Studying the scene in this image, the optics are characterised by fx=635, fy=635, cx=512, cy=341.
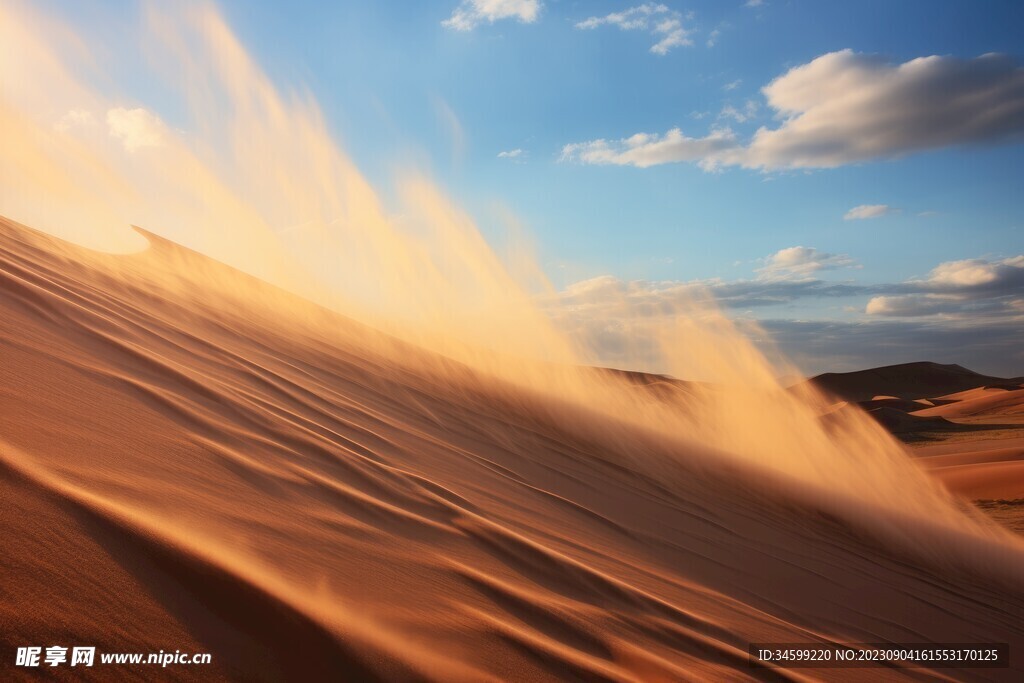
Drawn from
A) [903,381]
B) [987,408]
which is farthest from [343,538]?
[903,381]

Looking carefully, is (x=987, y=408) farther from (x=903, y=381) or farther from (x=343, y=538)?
(x=343, y=538)

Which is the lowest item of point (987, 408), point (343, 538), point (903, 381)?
point (343, 538)

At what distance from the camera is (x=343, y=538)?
269 centimetres

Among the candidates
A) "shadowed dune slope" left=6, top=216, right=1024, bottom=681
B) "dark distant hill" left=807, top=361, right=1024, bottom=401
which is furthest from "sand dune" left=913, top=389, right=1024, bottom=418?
"shadowed dune slope" left=6, top=216, right=1024, bottom=681

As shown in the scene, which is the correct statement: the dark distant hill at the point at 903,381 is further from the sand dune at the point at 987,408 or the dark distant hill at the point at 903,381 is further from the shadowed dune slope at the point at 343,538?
the shadowed dune slope at the point at 343,538

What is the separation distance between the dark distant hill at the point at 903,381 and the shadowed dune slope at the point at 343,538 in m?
67.4

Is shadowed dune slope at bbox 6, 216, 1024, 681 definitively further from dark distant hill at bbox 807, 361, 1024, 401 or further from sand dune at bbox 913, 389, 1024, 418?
dark distant hill at bbox 807, 361, 1024, 401

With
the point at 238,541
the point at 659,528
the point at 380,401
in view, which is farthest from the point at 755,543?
the point at 238,541

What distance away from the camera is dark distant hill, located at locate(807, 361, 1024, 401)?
221ft

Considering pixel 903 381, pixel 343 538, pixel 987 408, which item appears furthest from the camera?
pixel 903 381

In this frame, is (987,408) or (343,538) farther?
(987,408)

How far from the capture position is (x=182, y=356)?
15.7 feet

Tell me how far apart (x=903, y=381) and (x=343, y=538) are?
269 ft

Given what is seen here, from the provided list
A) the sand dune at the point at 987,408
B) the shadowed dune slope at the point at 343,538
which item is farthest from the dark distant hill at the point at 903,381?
the shadowed dune slope at the point at 343,538
